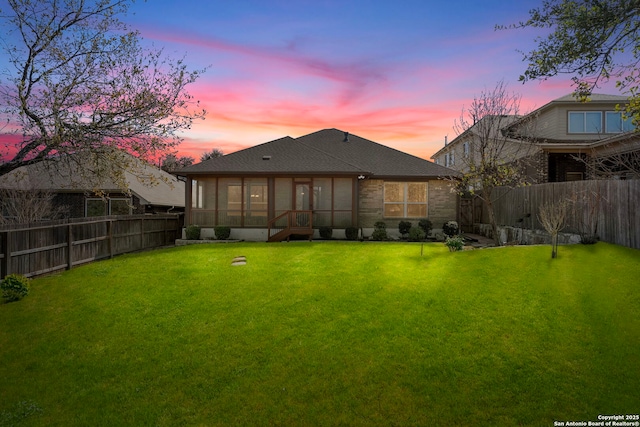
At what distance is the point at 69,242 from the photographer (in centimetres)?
1202

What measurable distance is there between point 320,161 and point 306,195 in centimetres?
203

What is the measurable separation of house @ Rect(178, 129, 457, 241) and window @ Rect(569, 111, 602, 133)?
8.73 meters

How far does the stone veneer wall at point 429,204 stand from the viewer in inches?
779

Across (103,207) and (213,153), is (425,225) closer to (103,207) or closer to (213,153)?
(103,207)

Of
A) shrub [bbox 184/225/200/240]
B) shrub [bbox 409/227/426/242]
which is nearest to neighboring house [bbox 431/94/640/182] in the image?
shrub [bbox 409/227/426/242]

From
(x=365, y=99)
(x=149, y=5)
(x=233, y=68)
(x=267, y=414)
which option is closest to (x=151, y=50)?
(x=149, y=5)

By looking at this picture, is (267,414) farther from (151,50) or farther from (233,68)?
(233,68)

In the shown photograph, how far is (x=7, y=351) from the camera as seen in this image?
661 centimetres

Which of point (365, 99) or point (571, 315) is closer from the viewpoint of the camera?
point (571, 315)

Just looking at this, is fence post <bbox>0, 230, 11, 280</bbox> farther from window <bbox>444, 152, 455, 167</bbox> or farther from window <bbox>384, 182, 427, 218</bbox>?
window <bbox>444, 152, 455, 167</bbox>

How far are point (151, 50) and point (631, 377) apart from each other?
1158 centimetres

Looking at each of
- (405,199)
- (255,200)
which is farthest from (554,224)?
(255,200)

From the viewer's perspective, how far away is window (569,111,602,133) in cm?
2141

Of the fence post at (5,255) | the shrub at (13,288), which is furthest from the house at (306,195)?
the shrub at (13,288)
